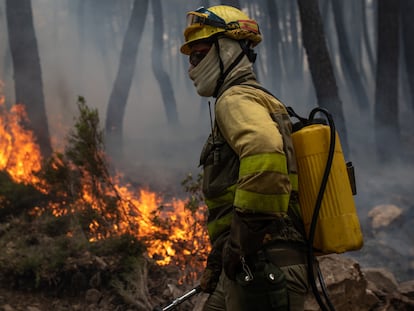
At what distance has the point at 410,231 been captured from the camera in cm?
654

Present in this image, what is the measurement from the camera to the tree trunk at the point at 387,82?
34.3ft

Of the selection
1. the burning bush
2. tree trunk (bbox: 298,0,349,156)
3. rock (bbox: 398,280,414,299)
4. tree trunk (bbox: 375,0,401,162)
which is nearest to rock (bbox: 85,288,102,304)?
the burning bush

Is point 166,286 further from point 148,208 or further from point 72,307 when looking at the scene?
point 148,208

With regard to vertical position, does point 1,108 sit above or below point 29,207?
above

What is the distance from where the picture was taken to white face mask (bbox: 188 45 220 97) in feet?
7.36

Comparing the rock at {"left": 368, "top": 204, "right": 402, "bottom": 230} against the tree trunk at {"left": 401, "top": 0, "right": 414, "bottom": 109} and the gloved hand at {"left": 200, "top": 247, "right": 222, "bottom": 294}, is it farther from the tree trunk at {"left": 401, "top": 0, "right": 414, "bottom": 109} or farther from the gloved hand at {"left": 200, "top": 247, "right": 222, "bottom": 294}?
the tree trunk at {"left": 401, "top": 0, "right": 414, "bottom": 109}

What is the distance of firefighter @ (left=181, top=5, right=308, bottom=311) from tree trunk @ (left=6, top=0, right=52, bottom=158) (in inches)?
308

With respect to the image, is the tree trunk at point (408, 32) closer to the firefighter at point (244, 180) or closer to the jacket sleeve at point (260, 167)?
the firefighter at point (244, 180)

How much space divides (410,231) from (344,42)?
42.0 ft

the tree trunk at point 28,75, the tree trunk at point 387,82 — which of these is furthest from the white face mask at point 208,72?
the tree trunk at point 387,82

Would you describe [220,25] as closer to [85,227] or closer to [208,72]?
[208,72]

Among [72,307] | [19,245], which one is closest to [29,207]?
[19,245]

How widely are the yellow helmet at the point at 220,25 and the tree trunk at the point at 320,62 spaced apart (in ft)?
22.6

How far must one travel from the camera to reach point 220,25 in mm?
2232
